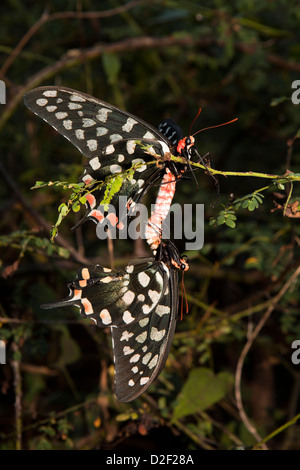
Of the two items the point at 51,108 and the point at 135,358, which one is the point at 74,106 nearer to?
the point at 51,108

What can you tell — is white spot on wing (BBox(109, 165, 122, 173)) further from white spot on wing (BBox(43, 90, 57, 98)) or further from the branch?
the branch

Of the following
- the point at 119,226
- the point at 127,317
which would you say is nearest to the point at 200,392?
the point at 127,317

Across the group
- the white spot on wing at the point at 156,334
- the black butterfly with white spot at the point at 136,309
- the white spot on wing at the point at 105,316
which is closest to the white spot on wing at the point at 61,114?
the black butterfly with white spot at the point at 136,309

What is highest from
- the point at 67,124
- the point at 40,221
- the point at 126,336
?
the point at 67,124

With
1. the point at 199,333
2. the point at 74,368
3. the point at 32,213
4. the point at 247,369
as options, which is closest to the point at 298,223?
the point at 199,333

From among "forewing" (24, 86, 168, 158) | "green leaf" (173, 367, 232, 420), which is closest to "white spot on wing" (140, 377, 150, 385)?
"green leaf" (173, 367, 232, 420)
